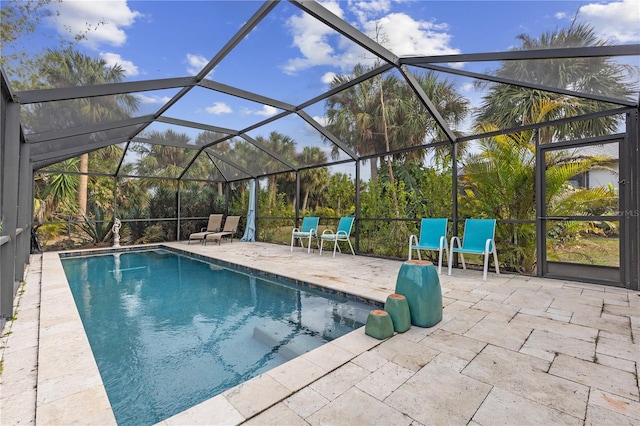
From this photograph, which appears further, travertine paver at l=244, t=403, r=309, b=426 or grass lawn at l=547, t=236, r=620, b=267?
grass lawn at l=547, t=236, r=620, b=267

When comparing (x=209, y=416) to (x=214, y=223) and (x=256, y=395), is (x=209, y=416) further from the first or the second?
(x=214, y=223)

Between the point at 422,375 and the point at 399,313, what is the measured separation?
0.70 m

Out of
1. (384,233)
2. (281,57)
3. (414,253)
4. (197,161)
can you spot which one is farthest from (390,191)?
(197,161)

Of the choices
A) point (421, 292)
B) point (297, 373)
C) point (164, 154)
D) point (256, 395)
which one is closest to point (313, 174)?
point (164, 154)

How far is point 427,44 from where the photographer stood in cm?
405

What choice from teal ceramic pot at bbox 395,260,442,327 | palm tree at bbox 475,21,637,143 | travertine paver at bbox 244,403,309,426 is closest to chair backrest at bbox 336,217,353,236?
palm tree at bbox 475,21,637,143

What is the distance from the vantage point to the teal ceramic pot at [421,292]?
106 inches

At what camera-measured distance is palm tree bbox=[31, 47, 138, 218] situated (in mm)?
3230

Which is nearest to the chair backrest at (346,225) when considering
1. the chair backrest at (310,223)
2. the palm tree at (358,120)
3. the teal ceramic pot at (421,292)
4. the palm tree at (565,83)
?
the chair backrest at (310,223)

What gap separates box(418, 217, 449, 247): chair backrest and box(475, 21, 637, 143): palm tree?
2044mm

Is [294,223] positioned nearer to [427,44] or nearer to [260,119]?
[260,119]

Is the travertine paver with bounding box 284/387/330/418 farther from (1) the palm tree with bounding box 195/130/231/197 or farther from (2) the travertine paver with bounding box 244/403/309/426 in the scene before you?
(1) the palm tree with bounding box 195/130/231/197

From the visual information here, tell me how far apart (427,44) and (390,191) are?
3.31 meters

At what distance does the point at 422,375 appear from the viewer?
6.28ft
